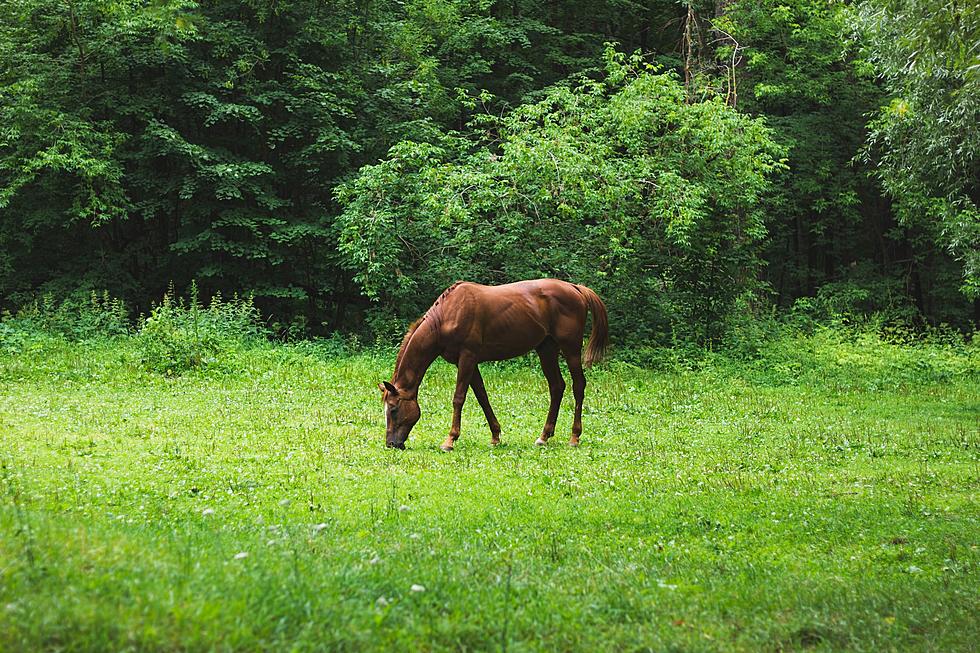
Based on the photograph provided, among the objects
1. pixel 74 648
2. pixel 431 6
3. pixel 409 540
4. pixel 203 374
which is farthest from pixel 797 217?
pixel 74 648

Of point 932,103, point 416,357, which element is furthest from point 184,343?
point 932,103

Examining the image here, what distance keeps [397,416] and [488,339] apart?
1892 millimetres

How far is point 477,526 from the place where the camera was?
7602 mm

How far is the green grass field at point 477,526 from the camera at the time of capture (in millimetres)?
4469

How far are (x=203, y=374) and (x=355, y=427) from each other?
666cm

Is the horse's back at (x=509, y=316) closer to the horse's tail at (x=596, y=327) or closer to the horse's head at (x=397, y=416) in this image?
the horse's tail at (x=596, y=327)

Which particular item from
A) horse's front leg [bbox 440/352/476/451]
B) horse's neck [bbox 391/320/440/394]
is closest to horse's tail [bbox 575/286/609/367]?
horse's front leg [bbox 440/352/476/451]

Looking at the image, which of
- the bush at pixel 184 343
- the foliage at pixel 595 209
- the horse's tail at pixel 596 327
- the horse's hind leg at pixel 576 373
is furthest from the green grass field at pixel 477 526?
the foliage at pixel 595 209

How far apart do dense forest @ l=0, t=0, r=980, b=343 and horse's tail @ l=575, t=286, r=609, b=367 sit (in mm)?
8134

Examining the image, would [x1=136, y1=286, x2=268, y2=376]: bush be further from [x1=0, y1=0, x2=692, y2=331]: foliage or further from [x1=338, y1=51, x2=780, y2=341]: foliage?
[x1=0, y1=0, x2=692, y2=331]: foliage

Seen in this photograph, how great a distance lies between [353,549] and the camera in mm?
6281

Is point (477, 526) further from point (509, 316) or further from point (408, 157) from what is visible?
point (408, 157)

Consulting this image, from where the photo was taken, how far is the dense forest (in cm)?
2198

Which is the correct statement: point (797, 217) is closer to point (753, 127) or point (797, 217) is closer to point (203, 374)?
point (753, 127)
